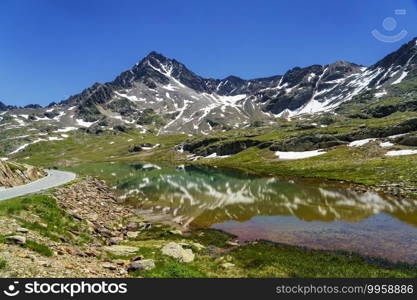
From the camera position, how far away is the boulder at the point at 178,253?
2366 centimetres

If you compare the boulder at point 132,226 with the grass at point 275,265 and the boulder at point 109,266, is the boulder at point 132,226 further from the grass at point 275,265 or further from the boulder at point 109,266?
the boulder at point 109,266

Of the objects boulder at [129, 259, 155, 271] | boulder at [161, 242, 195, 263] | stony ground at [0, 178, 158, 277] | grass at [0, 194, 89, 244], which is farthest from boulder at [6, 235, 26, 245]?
boulder at [161, 242, 195, 263]

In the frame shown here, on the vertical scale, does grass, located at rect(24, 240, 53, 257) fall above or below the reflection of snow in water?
below

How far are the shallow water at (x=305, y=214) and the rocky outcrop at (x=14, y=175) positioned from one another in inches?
879

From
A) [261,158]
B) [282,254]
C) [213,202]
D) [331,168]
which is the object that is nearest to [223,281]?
[282,254]

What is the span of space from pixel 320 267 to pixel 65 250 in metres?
19.2

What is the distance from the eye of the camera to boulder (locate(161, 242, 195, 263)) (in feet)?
77.6

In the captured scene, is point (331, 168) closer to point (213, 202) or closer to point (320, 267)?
point (213, 202)

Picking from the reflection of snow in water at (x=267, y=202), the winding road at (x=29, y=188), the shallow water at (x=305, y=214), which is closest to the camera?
the shallow water at (x=305, y=214)

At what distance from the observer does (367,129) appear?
5891 inches

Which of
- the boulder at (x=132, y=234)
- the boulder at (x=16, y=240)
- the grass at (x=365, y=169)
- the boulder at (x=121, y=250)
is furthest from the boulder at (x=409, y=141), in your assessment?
the boulder at (x=16, y=240)

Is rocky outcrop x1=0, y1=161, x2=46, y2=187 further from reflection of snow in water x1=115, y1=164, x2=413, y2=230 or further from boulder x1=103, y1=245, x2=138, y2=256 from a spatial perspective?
boulder x1=103, y1=245, x2=138, y2=256

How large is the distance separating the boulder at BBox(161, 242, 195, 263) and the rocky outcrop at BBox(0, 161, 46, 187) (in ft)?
148

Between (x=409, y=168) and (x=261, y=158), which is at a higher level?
(x=261, y=158)
